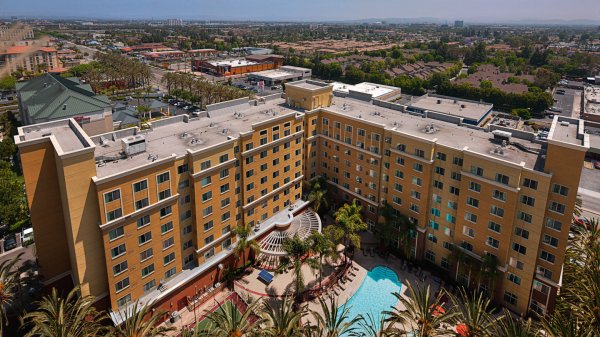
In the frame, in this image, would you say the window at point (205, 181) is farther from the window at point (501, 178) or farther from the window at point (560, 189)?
the window at point (560, 189)

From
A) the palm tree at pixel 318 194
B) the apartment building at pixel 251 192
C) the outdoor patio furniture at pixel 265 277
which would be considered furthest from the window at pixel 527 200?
the outdoor patio furniture at pixel 265 277

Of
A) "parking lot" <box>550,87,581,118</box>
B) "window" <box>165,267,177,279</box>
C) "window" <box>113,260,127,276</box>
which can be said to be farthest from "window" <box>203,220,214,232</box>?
Answer: "parking lot" <box>550,87,581,118</box>

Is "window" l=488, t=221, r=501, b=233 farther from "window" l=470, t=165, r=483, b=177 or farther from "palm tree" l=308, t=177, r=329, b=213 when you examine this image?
"palm tree" l=308, t=177, r=329, b=213

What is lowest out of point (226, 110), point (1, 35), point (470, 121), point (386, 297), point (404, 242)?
point (386, 297)

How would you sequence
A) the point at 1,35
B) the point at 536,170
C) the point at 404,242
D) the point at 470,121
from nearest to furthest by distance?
the point at 1,35
the point at 536,170
the point at 404,242
the point at 470,121

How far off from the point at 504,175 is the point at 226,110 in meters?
38.3

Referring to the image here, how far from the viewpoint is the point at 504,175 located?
40.1m

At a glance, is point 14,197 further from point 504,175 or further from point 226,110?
point 504,175

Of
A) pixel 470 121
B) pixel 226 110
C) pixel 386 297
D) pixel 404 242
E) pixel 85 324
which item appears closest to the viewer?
pixel 85 324

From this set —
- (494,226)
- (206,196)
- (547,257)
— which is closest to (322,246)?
(206,196)

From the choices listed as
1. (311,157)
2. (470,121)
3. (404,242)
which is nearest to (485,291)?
(404,242)

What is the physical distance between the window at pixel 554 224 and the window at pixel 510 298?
954cm

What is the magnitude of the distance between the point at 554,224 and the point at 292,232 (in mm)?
31158

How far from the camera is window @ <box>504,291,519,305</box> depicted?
43034 mm
